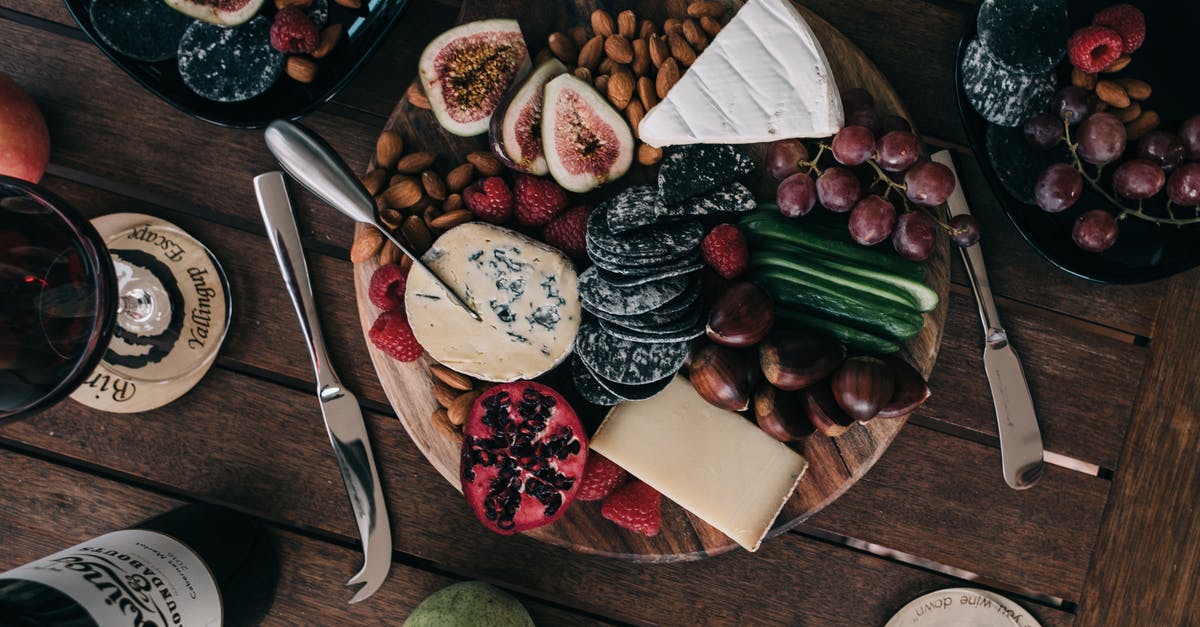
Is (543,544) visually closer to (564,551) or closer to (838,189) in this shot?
(564,551)

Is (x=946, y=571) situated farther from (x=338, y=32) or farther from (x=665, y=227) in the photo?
(x=338, y=32)

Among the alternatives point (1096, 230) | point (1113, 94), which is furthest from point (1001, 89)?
point (1096, 230)

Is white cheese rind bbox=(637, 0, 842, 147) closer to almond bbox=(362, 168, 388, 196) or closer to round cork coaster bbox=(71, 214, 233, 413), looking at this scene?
almond bbox=(362, 168, 388, 196)

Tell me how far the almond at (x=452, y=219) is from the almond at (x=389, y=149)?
0.46ft

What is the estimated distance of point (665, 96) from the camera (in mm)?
1289

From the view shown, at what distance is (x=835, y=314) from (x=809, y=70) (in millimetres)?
434

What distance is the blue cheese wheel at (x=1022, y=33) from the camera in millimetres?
1215

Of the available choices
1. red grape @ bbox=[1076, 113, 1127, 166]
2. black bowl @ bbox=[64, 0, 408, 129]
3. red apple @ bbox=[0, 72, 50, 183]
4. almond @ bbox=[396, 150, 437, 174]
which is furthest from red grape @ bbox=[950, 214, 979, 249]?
red apple @ bbox=[0, 72, 50, 183]

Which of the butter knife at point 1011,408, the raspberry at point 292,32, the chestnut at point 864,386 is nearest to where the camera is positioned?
the chestnut at point 864,386

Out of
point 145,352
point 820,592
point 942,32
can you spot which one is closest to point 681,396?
point 820,592

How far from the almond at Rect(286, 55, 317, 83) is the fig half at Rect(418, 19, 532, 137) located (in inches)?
8.3

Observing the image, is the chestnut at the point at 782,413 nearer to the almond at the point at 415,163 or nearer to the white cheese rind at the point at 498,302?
the white cheese rind at the point at 498,302

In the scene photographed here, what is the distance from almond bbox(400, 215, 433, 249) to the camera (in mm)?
1296

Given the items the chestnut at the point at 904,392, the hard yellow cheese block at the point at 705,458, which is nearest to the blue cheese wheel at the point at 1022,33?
the chestnut at the point at 904,392
